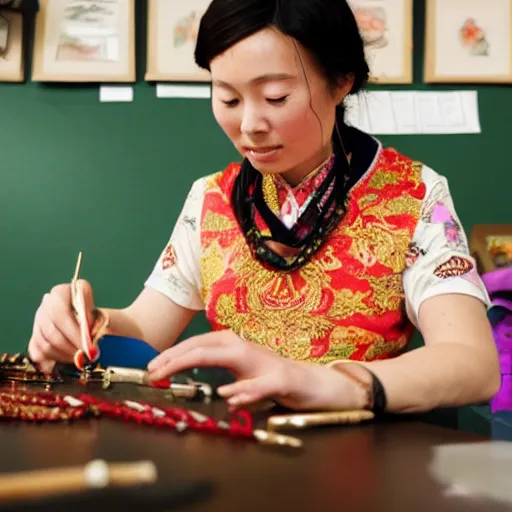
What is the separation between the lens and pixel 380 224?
3.83 feet

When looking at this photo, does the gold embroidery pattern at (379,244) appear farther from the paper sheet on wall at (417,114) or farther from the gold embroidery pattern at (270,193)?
the paper sheet on wall at (417,114)

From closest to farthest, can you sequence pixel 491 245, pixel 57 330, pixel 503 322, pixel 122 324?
pixel 57 330 → pixel 122 324 → pixel 503 322 → pixel 491 245

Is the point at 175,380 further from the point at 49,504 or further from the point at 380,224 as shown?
the point at 380,224

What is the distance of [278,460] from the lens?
57 centimetres

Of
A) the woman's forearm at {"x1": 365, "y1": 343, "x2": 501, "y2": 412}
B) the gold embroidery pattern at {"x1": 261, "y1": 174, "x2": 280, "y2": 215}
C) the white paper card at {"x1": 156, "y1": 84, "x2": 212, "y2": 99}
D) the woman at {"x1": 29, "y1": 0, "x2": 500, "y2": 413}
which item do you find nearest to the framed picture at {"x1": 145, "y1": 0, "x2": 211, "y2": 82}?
the white paper card at {"x1": 156, "y1": 84, "x2": 212, "y2": 99}

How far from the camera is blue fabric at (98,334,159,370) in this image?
98 centimetres

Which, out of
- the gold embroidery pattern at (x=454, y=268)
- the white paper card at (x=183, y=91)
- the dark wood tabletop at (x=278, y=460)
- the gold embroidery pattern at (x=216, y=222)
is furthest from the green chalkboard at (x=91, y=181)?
the dark wood tabletop at (x=278, y=460)

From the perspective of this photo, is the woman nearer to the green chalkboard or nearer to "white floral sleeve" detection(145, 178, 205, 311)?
"white floral sleeve" detection(145, 178, 205, 311)

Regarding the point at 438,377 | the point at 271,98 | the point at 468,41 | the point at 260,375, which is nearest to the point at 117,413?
the point at 260,375

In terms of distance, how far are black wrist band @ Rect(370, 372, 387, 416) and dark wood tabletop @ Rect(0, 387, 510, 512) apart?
0.07ft

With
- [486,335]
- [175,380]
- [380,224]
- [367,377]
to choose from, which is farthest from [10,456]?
[380,224]

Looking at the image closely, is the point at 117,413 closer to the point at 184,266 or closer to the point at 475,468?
the point at 475,468

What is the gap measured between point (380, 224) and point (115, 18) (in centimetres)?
105

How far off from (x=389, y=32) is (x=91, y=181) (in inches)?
35.9
